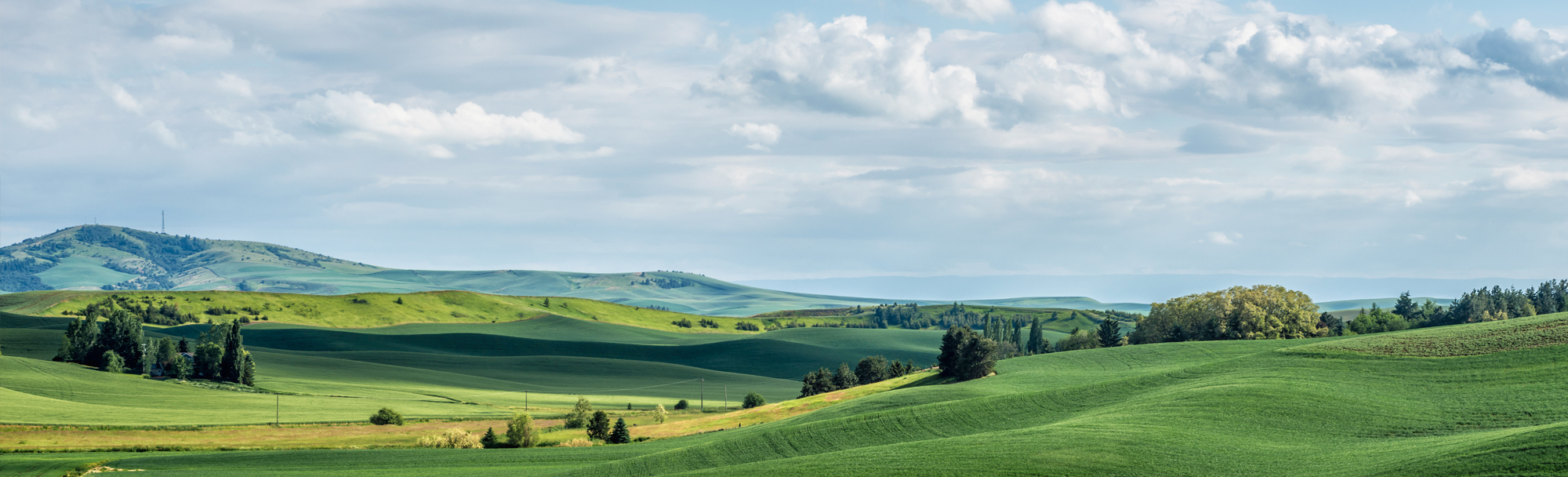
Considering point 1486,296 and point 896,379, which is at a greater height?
point 1486,296

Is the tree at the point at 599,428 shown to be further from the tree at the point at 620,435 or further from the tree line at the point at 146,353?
the tree line at the point at 146,353

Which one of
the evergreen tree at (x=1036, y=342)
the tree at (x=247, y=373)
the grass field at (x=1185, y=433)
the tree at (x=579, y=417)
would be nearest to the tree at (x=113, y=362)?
the tree at (x=247, y=373)

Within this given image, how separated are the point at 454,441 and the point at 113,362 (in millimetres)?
75067

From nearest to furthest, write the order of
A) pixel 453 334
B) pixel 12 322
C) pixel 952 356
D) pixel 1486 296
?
pixel 952 356 < pixel 1486 296 < pixel 12 322 < pixel 453 334

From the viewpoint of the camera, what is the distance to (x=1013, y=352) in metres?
145

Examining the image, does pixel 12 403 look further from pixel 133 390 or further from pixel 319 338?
pixel 319 338

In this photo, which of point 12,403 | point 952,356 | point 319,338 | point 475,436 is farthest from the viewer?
point 319,338

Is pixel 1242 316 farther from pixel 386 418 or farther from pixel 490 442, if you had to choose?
pixel 386 418

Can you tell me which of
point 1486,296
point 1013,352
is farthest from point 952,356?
point 1486,296

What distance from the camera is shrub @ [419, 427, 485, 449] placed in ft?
231

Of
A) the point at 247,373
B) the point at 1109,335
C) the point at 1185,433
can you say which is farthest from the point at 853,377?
the point at 1185,433

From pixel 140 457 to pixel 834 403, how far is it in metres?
51.9

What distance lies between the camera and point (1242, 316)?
360 ft

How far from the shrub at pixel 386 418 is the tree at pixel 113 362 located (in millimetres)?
53039
